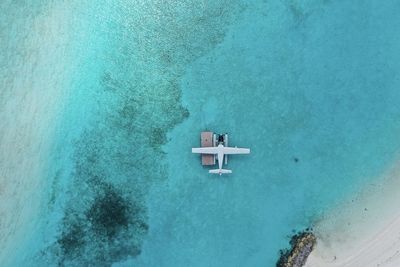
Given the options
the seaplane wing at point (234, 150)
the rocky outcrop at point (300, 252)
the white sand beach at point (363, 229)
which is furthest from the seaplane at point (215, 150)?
the white sand beach at point (363, 229)

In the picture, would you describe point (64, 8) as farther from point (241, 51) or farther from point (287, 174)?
point (287, 174)

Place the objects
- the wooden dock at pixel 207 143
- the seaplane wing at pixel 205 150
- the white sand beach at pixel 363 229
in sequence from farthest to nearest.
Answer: the wooden dock at pixel 207 143 < the seaplane wing at pixel 205 150 < the white sand beach at pixel 363 229

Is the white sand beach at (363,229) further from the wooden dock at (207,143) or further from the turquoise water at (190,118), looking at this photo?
the wooden dock at (207,143)

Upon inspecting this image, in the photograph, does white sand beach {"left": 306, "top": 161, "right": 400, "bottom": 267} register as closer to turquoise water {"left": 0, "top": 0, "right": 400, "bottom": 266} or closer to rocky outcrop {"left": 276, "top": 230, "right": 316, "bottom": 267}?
rocky outcrop {"left": 276, "top": 230, "right": 316, "bottom": 267}

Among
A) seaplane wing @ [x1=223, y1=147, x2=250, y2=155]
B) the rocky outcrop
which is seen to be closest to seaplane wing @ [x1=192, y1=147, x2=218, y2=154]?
seaplane wing @ [x1=223, y1=147, x2=250, y2=155]

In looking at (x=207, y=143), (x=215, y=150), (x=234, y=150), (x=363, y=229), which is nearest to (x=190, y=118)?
(x=207, y=143)

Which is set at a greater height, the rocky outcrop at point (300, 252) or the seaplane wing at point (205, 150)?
the seaplane wing at point (205, 150)

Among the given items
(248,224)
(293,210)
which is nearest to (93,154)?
(248,224)
